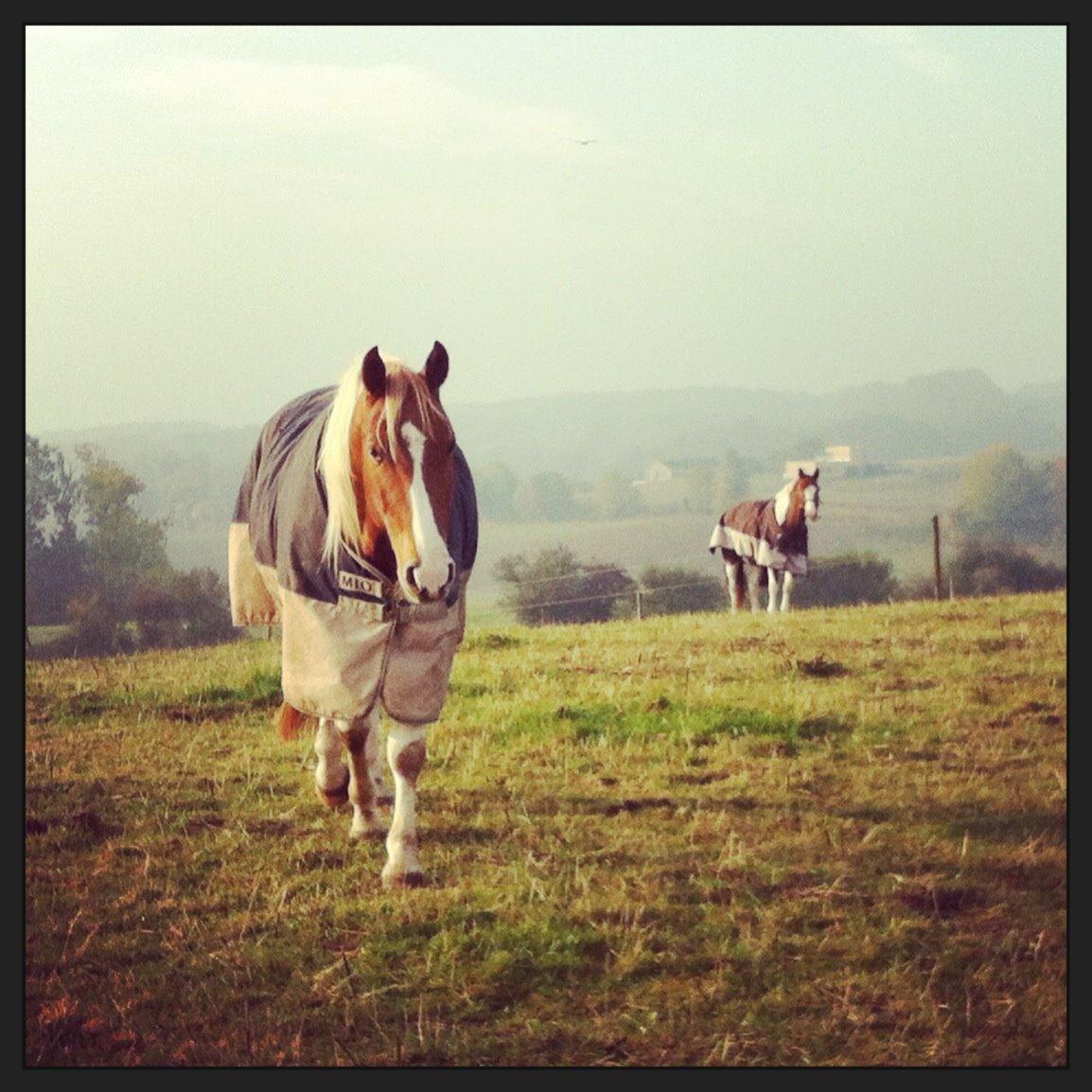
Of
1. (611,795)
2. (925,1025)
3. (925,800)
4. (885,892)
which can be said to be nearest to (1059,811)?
(925,800)

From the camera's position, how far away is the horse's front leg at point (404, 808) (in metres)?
5.79

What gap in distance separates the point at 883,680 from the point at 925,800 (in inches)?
40.0

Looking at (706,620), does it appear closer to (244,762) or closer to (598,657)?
(598,657)

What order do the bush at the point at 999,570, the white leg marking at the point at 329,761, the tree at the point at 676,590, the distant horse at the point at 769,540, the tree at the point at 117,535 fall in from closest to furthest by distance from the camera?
the white leg marking at the point at 329,761
the tree at the point at 117,535
the bush at the point at 999,570
the distant horse at the point at 769,540
the tree at the point at 676,590

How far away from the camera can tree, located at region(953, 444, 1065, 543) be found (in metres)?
7.39

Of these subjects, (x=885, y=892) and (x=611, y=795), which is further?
(x=611, y=795)

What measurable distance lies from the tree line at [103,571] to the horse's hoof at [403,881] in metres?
1.88

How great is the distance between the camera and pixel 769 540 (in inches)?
403

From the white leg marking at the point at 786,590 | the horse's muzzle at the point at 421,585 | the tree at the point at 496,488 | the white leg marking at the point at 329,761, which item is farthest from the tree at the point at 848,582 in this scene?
the horse's muzzle at the point at 421,585

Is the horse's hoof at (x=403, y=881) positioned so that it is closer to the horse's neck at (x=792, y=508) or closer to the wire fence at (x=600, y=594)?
the wire fence at (x=600, y=594)

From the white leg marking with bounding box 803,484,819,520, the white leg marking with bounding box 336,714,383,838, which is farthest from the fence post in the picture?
the white leg marking with bounding box 336,714,383,838

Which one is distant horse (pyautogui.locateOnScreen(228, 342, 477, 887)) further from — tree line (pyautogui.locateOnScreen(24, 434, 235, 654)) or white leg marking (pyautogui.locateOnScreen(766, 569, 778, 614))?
white leg marking (pyautogui.locateOnScreen(766, 569, 778, 614))

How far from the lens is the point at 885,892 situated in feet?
19.6

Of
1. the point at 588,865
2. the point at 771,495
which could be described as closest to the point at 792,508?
the point at 771,495
